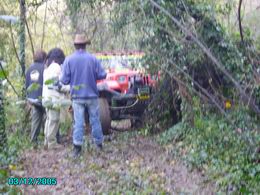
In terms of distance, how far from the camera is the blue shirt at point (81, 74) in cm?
811

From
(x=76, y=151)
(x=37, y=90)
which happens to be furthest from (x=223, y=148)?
(x=37, y=90)

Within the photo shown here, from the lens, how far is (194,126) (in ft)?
28.3

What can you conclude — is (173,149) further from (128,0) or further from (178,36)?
(128,0)

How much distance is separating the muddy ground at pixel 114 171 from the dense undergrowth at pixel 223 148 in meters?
0.20

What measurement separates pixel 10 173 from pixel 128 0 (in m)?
4.25

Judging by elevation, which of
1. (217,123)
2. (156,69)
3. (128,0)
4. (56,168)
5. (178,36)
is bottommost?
(56,168)

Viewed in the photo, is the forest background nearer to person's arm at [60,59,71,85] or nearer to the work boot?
person's arm at [60,59,71,85]

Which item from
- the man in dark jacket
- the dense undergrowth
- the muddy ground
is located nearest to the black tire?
the muddy ground

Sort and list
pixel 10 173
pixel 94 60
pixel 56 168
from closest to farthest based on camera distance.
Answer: pixel 10 173
pixel 56 168
pixel 94 60

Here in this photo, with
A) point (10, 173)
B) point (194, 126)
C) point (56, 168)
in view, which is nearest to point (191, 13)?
point (194, 126)

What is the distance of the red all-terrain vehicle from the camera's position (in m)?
10.4

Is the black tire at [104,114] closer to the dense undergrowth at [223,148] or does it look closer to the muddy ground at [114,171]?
the muddy ground at [114,171]

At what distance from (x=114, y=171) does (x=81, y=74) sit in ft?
6.14

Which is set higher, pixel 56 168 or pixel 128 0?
pixel 128 0
